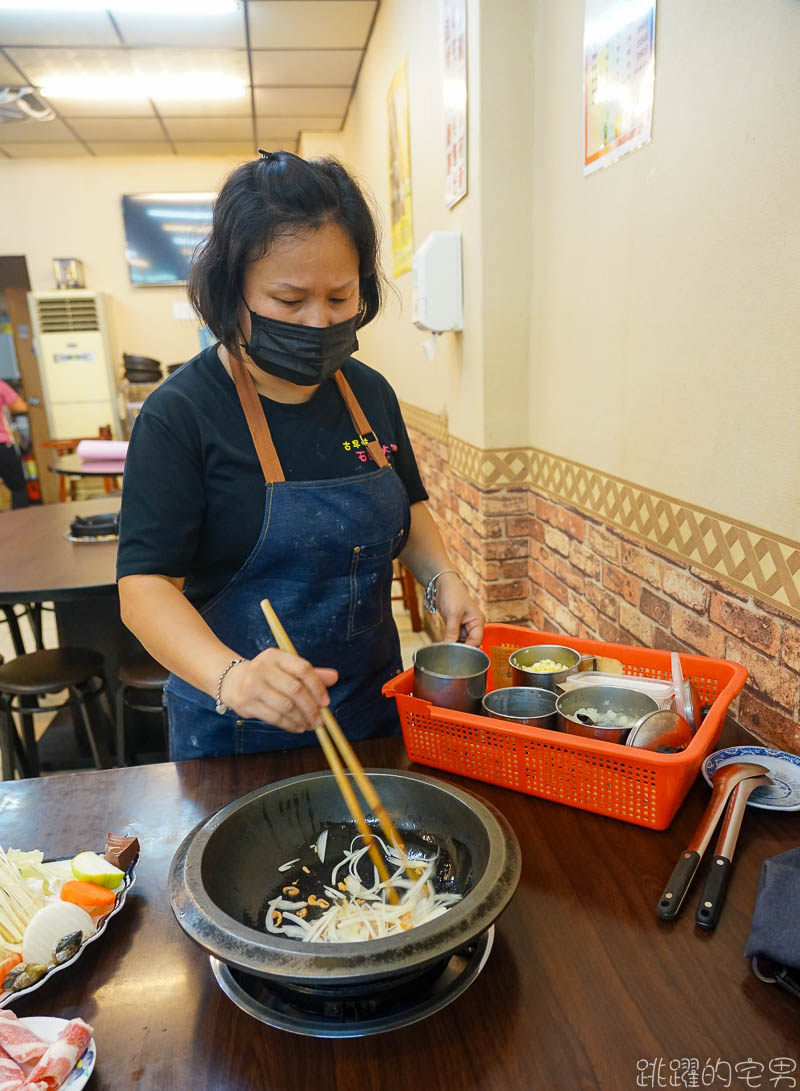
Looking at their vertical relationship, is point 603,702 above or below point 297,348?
below

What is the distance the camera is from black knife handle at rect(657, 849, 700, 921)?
96 centimetres

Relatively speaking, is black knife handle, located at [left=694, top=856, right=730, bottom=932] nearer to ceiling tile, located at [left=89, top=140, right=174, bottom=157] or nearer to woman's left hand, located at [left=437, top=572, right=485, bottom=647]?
woman's left hand, located at [left=437, top=572, right=485, bottom=647]

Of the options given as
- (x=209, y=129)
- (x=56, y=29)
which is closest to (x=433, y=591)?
(x=56, y=29)

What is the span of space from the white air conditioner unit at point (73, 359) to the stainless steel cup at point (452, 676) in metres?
7.14

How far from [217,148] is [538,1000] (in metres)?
8.03

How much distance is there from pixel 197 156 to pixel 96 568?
251 inches

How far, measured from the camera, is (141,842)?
1167 mm

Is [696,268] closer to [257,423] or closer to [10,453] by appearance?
[257,423]

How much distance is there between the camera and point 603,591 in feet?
6.89

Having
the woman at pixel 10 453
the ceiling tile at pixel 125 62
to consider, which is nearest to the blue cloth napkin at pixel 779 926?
the ceiling tile at pixel 125 62

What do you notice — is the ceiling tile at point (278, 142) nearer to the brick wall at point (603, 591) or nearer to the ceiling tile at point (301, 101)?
the ceiling tile at point (301, 101)

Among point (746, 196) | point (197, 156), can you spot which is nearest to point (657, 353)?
point (746, 196)

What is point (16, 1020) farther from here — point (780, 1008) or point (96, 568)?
point (96, 568)

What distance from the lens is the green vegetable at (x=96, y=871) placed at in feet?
3.30
